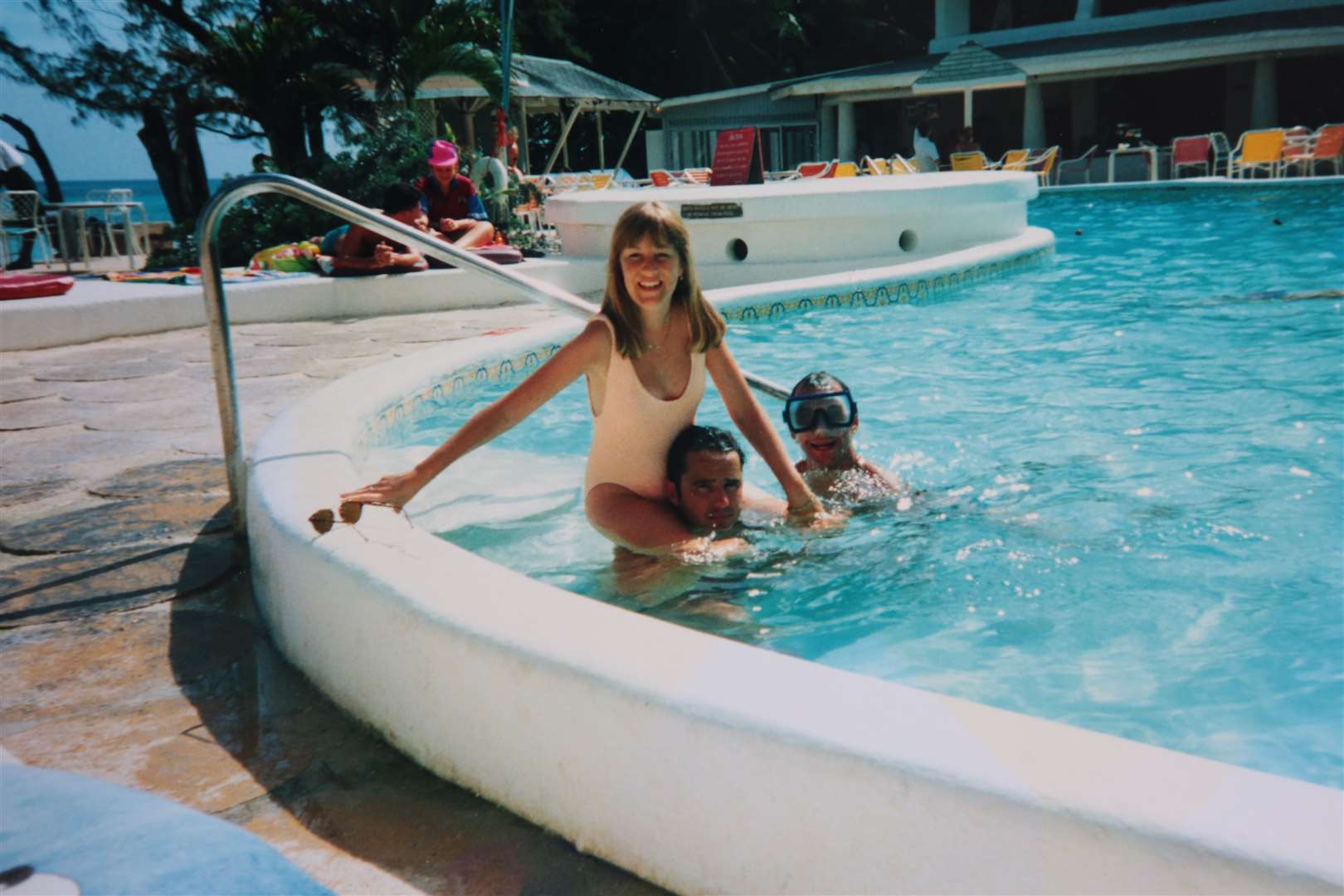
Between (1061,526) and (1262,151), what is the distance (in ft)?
53.6

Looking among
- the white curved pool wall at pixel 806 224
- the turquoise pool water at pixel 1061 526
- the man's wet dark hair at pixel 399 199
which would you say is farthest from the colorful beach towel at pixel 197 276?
the turquoise pool water at pixel 1061 526

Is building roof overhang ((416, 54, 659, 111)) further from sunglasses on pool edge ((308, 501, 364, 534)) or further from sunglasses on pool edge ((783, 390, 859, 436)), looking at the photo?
sunglasses on pool edge ((308, 501, 364, 534))

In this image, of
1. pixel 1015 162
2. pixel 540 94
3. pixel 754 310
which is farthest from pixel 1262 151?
pixel 754 310

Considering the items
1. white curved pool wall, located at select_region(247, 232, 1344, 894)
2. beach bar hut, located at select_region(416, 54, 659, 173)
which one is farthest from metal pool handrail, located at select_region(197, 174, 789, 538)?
beach bar hut, located at select_region(416, 54, 659, 173)

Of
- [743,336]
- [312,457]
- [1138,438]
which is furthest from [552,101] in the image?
[312,457]

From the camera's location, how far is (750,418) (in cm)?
346

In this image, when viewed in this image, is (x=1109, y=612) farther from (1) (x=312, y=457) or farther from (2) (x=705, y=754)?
(1) (x=312, y=457)

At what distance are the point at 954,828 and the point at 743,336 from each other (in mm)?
5997

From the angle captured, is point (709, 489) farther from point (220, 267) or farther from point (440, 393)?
point (440, 393)

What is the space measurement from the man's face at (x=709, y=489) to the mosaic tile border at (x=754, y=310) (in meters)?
1.20

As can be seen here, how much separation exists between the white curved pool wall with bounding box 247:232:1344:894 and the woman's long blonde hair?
0.95m

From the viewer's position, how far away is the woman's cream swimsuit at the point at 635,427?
3.22 meters

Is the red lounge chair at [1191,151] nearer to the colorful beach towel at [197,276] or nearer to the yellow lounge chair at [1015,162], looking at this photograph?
the yellow lounge chair at [1015,162]

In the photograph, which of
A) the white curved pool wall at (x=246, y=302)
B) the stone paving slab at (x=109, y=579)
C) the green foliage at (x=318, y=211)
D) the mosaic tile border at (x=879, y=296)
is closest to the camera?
the stone paving slab at (x=109, y=579)
